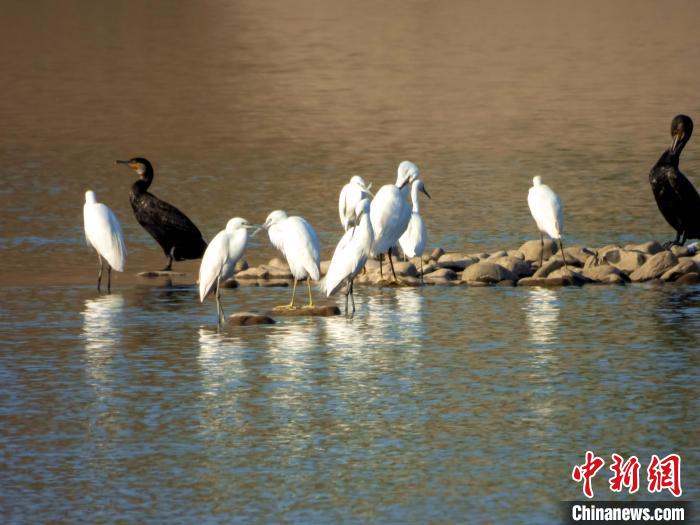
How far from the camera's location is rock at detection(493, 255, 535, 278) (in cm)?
1988

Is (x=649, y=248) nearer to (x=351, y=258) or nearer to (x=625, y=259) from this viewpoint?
(x=625, y=259)

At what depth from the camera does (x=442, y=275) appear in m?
20.0

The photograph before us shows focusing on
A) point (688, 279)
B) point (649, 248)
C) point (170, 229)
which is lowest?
point (688, 279)

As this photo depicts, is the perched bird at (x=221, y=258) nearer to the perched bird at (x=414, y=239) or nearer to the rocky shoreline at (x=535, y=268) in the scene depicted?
the rocky shoreline at (x=535, y=268)

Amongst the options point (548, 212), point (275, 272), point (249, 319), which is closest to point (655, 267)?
point (548, 212)

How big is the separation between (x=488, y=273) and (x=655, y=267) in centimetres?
195

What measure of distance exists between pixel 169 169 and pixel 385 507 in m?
25.1

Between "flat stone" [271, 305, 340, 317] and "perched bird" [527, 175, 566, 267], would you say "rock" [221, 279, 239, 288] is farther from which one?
"perched bird" [527, 175, 566, 267]

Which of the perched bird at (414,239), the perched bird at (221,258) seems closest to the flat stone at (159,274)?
the perched bird at (414,239)

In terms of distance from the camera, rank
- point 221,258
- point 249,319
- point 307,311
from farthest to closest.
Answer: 1. point 307,311
2. point 221,258
3. point 249,319

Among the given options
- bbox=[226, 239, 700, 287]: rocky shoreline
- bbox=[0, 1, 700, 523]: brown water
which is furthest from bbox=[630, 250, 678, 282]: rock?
bbox=[0, 1, 700, 523]: brown water

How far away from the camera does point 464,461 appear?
36.0 ft

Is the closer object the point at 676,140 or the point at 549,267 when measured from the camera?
the point at 549,267

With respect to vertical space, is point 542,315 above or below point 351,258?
below
